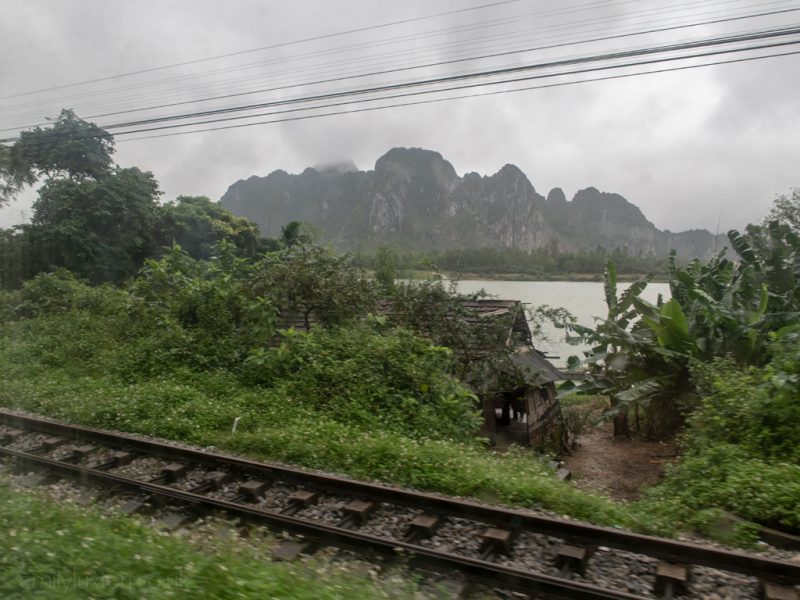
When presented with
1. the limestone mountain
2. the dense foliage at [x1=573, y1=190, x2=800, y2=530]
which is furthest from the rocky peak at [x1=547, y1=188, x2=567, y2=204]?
the dense foliage at [x1=573, y1=190, x2=800, y2=530]

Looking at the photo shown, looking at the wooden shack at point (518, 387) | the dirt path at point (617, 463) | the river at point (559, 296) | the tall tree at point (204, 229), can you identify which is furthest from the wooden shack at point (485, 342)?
the tall tree at point (204, 229)

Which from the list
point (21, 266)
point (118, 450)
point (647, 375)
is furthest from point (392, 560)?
point (21, 266)

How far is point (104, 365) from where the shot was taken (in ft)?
36.0

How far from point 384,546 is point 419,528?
1.29ft

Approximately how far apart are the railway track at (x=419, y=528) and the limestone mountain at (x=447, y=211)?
27.7 feet

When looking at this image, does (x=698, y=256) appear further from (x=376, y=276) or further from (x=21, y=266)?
(x=21, y=266)

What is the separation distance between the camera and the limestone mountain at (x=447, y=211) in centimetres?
1995

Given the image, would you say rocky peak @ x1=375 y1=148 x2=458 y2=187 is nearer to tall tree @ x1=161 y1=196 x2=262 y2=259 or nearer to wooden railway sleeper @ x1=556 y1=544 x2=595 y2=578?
tall tree @ x1=161 y1=196 x2=262 y2=259

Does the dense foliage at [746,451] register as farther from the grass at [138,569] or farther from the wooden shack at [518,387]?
the wooden shack at [518,387]

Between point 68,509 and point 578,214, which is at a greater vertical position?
point 578,214

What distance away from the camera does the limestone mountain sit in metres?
20.0

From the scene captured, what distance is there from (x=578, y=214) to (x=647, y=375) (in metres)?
17.2

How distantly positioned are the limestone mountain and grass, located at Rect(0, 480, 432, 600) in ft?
34.1

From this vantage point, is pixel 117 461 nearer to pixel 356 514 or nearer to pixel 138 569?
pixel 356 514
